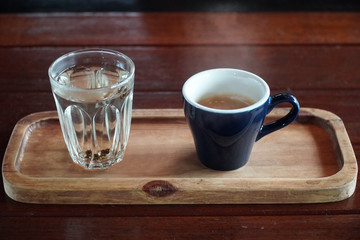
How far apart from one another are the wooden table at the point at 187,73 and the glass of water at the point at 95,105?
85 millimetres

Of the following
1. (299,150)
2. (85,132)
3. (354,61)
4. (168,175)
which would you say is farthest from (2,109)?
(354,61)

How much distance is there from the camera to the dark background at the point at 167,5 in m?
1.56

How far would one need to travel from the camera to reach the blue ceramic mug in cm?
57

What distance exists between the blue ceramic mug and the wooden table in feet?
0.20

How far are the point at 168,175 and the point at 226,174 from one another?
66 mm

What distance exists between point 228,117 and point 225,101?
0.26ft

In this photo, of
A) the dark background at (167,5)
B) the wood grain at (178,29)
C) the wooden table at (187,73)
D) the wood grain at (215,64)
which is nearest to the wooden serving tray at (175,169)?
the wooden table at (187,73)

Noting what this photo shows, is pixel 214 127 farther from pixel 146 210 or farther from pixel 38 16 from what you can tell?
pixel 38 16

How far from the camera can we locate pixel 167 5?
5.22ft

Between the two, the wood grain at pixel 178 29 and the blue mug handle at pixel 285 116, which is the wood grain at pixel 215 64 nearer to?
the wood grain at pixel 178 29

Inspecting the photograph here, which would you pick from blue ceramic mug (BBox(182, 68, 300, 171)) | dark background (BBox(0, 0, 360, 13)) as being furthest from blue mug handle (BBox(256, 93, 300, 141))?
dark background (BBox(0, 0, 360, 13))

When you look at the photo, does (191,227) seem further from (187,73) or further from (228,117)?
(187,73)

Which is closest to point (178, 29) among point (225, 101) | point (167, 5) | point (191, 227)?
point (225, 101)

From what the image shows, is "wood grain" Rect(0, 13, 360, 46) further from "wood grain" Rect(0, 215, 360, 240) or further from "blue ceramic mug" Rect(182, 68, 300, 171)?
"wood grain" Rect(0, 215, 360, 240)
